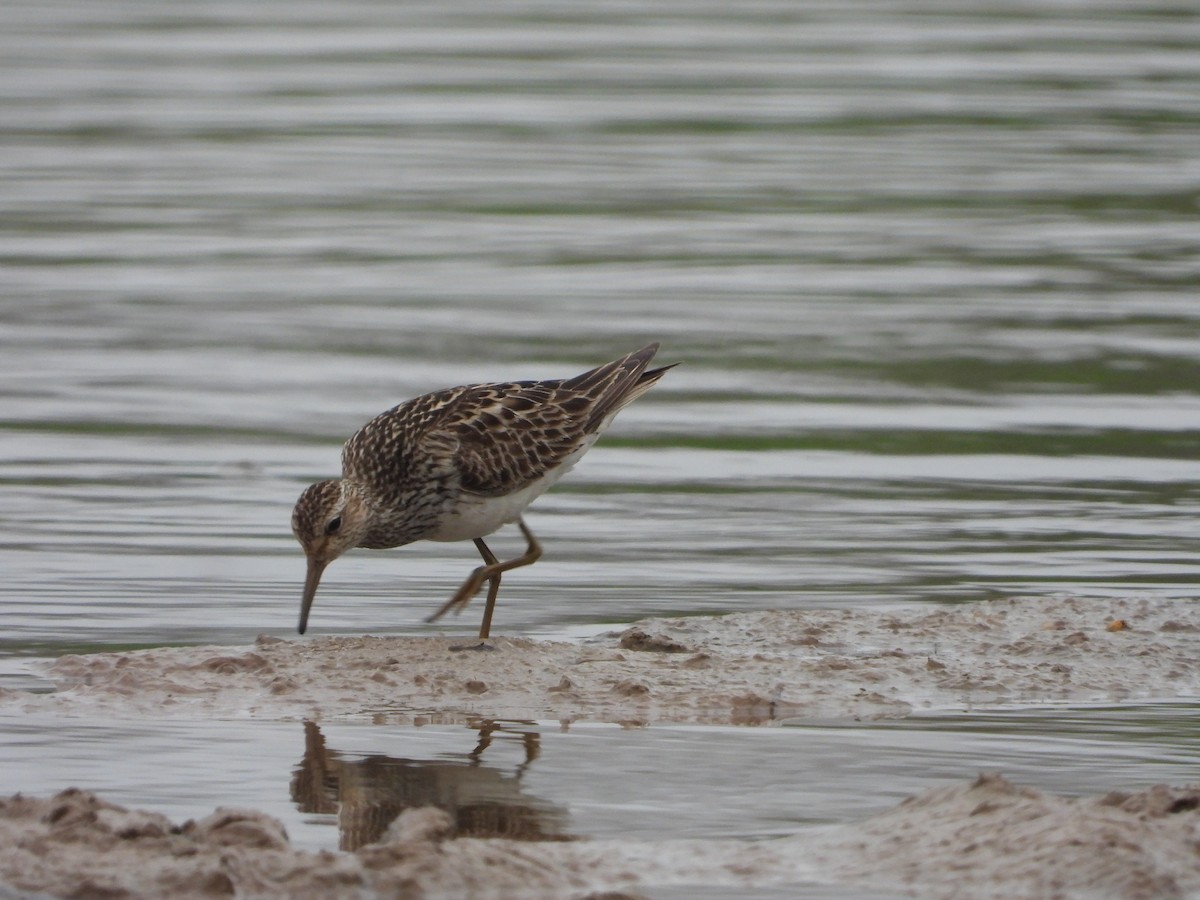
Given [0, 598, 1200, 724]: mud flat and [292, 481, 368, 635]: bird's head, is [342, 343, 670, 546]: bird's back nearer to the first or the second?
[292, 481, 368, 635]: bird's head

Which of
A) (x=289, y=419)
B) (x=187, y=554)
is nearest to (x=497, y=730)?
(x=187, y=554)

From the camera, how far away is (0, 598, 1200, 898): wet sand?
576 cm

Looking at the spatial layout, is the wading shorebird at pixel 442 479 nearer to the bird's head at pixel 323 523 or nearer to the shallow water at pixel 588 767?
the bird's head at pixel 323 523

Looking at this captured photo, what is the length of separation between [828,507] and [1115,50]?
1958 cm

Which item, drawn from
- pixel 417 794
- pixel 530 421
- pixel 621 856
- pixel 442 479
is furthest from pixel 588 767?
pixel 530 421

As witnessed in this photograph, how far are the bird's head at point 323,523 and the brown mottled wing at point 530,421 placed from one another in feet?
1.51

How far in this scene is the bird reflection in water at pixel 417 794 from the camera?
20.9ft

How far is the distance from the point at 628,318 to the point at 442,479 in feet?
22.1

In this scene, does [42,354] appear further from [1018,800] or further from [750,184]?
[1018,800]

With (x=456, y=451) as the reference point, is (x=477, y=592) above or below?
below

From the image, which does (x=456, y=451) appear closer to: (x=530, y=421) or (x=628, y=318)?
(x=530, y=421)

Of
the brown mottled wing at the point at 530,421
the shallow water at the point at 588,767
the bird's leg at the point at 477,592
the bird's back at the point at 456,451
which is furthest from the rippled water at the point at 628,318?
the brown mottled wing at the point at 530,421

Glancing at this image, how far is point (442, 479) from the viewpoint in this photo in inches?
346

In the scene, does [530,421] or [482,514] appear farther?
[530,421]
